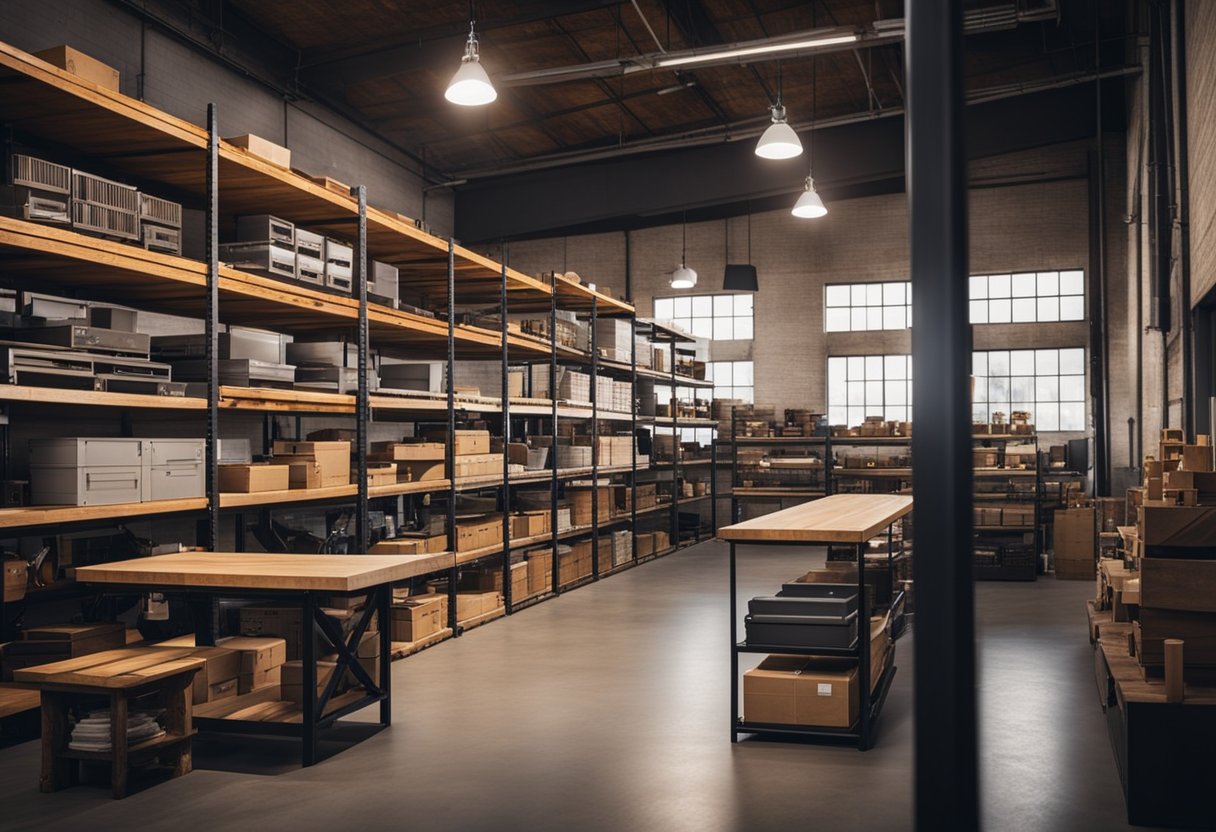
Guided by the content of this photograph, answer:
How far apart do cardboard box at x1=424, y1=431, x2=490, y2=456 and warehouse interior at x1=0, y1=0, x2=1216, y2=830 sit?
0.21ft

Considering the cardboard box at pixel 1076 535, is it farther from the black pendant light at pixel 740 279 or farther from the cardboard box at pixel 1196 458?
the cardboard box at pixel 1196 458

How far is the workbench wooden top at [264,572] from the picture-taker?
4.37 metres

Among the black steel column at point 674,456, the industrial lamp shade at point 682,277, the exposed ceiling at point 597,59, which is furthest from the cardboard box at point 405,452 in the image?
the industrial lamp shade at point 682,277

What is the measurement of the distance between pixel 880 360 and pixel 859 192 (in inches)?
97.1

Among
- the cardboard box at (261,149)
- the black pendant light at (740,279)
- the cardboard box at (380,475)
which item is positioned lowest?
the cardboard box at (380,475)

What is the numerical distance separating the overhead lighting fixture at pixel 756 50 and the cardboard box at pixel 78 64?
229 inches

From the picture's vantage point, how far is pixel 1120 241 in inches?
550

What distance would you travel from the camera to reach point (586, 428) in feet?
45.5

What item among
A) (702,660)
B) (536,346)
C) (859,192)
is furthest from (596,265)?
(702,660)

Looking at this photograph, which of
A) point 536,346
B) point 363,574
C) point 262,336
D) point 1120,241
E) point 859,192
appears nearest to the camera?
point 363,574

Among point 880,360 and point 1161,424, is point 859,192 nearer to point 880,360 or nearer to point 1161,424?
point 880,360

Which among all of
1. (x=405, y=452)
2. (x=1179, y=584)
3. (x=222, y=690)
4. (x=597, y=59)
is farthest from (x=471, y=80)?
(x=1179, y=584)

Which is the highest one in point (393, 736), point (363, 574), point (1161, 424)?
point (1161, 424)

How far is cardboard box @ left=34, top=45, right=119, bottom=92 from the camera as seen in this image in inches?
186
